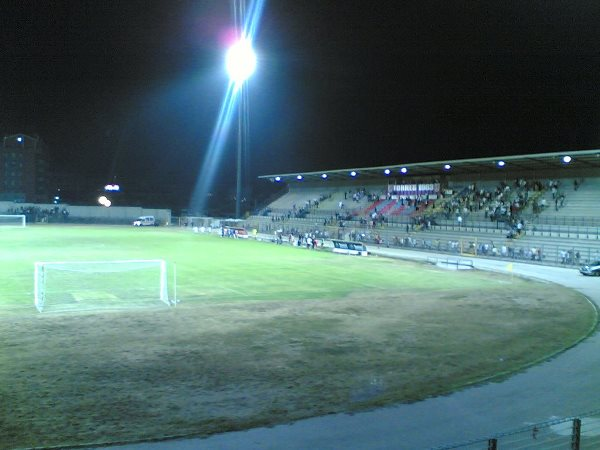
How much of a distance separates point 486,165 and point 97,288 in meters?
37.4

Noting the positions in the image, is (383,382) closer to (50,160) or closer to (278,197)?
(278,197)

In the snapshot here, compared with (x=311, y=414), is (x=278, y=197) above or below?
above

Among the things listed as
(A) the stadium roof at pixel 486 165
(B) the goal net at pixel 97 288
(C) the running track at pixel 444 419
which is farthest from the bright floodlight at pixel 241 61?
(C) the running track at pixel 444 419

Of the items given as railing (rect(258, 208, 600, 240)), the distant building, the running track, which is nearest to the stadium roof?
railing (rect(258, 208, 600, 240))

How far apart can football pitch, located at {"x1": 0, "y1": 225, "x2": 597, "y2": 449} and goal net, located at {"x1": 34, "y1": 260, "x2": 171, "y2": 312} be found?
0.24 metres

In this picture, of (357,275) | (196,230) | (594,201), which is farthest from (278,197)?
(357,275)

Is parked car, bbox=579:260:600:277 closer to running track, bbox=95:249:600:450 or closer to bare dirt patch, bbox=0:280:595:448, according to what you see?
bare dirt patch, bbox=0:280:595:448

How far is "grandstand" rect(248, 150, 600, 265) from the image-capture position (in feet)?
129

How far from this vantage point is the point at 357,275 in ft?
93.4

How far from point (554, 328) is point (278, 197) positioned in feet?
222

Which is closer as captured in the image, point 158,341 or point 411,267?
point 158,341

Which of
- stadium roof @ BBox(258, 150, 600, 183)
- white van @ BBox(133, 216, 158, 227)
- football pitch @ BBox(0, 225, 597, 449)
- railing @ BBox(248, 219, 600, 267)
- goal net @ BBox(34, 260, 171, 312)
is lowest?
football pitch @ BBox(0, 225, 597, 449)

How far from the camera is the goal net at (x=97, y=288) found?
17375mm

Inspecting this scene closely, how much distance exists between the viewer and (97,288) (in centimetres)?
2125
